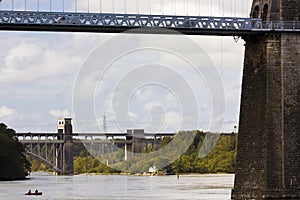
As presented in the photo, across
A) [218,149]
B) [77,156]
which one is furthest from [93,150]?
[218,149]

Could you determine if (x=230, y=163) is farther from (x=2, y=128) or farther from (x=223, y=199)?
(x=223, y=199)

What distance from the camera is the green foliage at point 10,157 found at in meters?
123

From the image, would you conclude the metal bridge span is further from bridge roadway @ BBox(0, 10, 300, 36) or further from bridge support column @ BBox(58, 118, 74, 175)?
bridge roadway @ BBox(0, 10, 300, 36)

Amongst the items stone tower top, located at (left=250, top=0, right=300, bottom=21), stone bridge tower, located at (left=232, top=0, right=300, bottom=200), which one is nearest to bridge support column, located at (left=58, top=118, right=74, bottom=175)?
stone bridge tower, located at (left=232, top=0, right=300, bottom=200)

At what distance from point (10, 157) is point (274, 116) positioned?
64.9 meters

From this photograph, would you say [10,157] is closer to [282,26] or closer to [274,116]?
[274,116]

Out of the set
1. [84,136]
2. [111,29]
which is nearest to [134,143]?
[84,136]

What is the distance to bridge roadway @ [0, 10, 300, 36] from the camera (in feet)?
207

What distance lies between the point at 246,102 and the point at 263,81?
1.98m

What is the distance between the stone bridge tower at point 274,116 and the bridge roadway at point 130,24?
2.93ft

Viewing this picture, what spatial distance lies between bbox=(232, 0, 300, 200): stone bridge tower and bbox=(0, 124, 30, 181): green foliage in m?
60.7

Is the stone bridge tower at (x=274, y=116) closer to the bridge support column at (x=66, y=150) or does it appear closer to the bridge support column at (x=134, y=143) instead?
the bridge support column at (x=134, y=143)

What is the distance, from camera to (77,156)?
19238 centimetres

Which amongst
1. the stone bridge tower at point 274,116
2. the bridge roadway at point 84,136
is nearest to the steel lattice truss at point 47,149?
the bridge roadway at point 84,136
